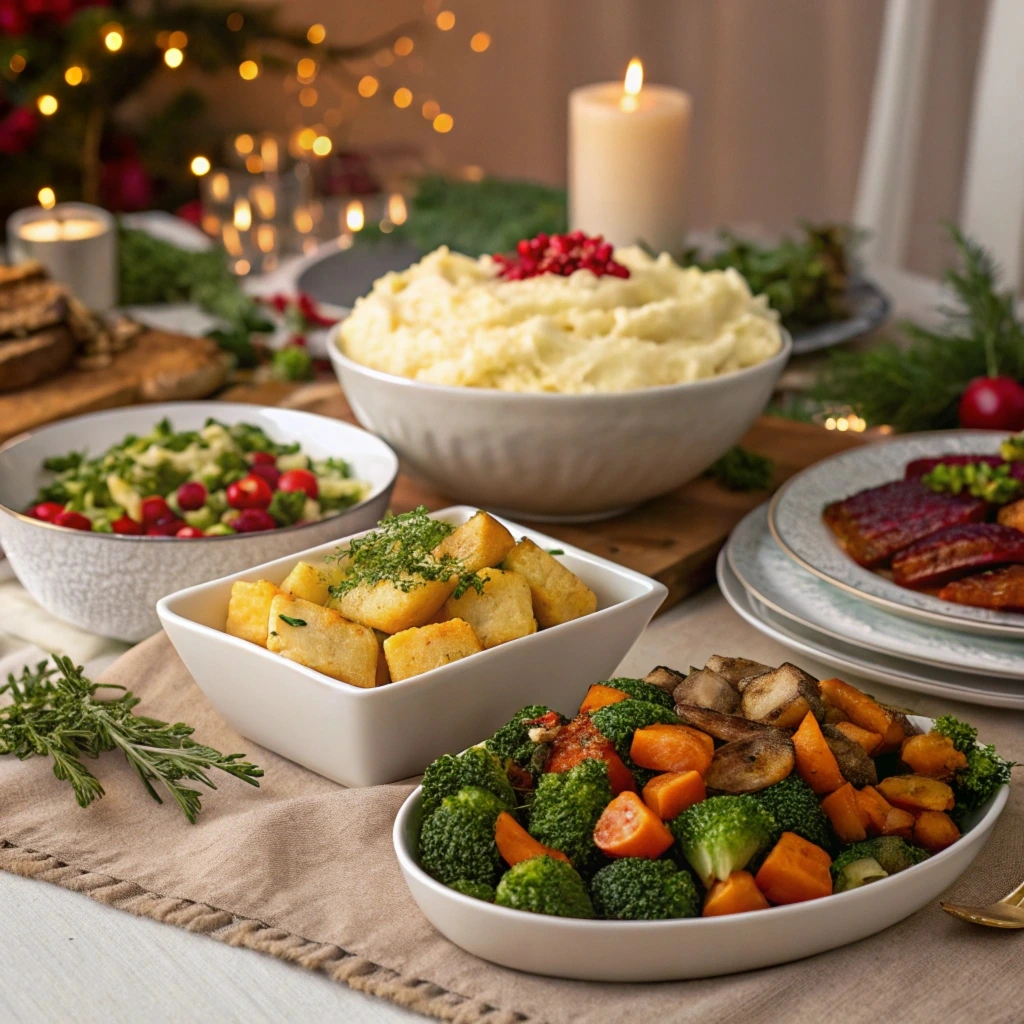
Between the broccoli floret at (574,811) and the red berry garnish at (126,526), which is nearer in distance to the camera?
the broccoli floret at (574,811)

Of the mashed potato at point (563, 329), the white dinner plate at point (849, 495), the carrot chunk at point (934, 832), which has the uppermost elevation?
Answer: the mashed potato at point (563, 329)

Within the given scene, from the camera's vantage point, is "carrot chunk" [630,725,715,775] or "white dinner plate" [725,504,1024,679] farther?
"white dinner plate" [725,504,1024,679]

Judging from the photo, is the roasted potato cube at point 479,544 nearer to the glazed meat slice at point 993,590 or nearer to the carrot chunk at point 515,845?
the carrot chunk at point 515,845

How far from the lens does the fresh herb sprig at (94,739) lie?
1423mm

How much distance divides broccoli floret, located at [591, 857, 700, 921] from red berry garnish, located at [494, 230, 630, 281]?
4.03ft

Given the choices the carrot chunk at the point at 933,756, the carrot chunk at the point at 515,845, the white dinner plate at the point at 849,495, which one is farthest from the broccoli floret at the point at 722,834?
the white dinner plate at the point at 849,495

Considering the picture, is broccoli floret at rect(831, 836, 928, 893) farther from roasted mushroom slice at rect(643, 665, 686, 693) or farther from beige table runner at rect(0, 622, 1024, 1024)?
roasted mushroom slice at rect(643, 665, 686, 693)

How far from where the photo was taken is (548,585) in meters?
1.51

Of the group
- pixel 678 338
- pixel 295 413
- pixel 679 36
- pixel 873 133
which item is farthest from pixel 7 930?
pixel 679 36

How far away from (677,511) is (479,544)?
0.77 metres

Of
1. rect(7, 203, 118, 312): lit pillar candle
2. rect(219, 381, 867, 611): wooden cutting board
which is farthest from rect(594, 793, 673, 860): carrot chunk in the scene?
rect(7, 203, 118, 312): lit pillar candle

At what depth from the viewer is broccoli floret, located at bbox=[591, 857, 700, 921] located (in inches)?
42.3

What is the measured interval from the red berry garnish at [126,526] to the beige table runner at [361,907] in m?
0.38

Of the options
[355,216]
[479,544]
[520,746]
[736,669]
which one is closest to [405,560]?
[479,544]
